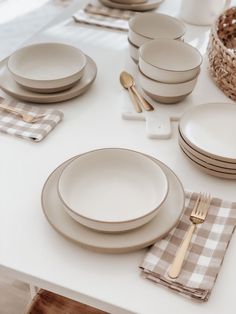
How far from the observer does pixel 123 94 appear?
1.24 m

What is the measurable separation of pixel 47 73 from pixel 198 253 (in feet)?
2.13

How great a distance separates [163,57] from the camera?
1.28 metres

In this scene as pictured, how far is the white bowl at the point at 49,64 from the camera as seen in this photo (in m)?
1.20

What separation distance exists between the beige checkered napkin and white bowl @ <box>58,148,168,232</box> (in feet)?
0.20

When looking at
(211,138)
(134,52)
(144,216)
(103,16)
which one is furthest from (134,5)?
(144,216)

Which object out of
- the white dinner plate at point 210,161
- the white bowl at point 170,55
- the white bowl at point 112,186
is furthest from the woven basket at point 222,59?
the white bowl at point 112,186

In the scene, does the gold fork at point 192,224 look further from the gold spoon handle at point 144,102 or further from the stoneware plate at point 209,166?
the gold spoon handle at point 144,102

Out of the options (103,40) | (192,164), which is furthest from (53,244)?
(103,40)

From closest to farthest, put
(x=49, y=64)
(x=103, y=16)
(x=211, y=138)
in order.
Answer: (x=211, y=138) < (x=49, y=64) < (x=103, y=16)

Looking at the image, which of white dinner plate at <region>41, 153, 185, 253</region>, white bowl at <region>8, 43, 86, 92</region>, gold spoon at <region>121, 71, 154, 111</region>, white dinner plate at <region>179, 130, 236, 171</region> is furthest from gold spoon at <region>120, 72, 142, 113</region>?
white dinner plate at <region>41, 153, 185, 253</region>

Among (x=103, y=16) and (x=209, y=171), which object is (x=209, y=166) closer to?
(x=209, y=171)

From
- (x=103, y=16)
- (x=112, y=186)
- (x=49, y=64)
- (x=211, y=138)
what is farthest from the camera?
(x=103, y=16)

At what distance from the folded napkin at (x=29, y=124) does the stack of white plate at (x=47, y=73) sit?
3cm

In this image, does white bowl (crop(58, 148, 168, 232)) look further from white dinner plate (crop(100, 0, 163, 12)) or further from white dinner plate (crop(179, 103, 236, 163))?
white dinner plate (crop(100, 0, 163, 12))
